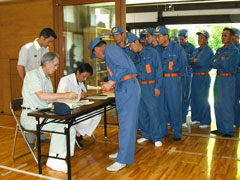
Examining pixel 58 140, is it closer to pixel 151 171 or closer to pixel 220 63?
pixel 151 171

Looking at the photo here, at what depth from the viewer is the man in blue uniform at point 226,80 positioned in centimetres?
448

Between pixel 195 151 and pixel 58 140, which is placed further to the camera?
pixel 195 151

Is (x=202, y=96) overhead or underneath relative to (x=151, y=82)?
underneath

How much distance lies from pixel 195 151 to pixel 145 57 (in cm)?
152

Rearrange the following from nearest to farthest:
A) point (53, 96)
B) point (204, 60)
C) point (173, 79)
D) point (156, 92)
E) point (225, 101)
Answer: point (53, 96) → point (156, 92) → point (173, 79) → point (225, 101) → point (204, 60)

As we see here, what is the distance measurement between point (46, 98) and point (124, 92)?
2.89 feet

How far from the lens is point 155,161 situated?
358 cm

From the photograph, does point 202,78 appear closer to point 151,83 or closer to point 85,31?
point 151,83

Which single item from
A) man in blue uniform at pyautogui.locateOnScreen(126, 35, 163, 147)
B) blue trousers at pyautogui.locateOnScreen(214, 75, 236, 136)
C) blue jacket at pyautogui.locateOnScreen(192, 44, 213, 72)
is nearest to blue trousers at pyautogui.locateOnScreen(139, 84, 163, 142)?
man in blue uniform at pyautogui.locateOnScreen(126, 35, 163, 147)

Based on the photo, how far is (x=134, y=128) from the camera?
3254 mm

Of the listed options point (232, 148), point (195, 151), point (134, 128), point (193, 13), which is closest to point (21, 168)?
point (134, 128)

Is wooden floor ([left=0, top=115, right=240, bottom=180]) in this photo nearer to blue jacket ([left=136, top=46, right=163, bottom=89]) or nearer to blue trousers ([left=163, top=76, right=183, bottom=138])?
blue trousers ([left=163, top=76, right=183, bottom=138])

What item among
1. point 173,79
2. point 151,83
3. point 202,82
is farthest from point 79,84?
point 202,82

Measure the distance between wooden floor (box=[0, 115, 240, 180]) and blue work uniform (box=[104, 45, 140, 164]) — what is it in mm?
344
